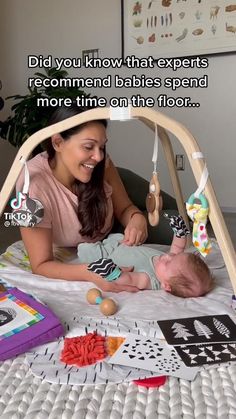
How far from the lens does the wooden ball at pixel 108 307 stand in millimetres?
1023

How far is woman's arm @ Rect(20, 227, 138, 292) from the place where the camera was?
46.1 inches

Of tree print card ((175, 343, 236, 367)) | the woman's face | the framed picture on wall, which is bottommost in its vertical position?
tree print card ((175, 343, 236, 367))

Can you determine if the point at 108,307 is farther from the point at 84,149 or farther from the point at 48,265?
the point at 84,149

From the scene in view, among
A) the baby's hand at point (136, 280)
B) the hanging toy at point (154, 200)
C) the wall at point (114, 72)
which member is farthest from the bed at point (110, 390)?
the wall at point (114, 72)

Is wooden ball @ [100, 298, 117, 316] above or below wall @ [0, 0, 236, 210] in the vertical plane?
below

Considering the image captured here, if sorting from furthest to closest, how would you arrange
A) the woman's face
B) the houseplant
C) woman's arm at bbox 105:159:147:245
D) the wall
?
the wall, the houseplant, woman's arm at bbox 105:159:147:245, the woman's face

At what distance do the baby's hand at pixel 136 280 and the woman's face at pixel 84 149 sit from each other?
11.2 inches

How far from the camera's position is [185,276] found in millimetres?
1108

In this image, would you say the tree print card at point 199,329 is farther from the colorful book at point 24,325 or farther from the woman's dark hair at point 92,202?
the woman's dark hair at point 92,202

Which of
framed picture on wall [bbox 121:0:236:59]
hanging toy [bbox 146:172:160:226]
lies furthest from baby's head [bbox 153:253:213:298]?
framed picture on wall [bbox 121:0:236:59]

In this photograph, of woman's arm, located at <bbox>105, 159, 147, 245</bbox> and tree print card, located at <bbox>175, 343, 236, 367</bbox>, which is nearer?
tree print card, located at <bbox>175, 343, 236, 367</bbox>

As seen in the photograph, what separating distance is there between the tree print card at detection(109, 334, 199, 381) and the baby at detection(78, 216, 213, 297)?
8.8 inches

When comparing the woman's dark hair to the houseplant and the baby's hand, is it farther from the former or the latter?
the houseplant

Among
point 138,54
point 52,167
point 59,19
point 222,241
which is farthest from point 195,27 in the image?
point 222,241
